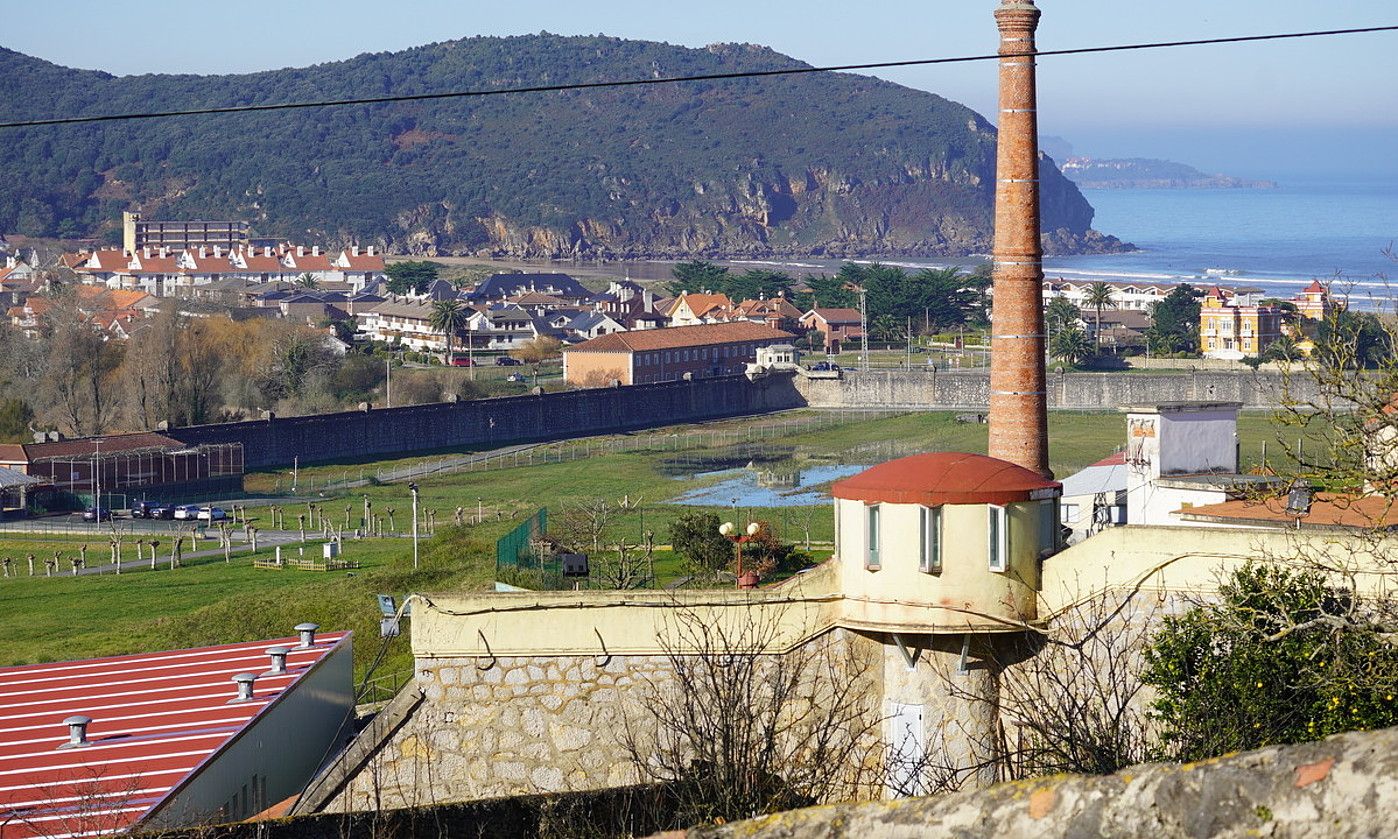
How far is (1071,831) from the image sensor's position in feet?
13.7

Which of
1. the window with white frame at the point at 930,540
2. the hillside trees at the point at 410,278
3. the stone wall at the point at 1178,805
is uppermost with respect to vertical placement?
the hillside trees at the point at 410,278

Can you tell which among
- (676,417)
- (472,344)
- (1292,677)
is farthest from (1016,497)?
(472,344)

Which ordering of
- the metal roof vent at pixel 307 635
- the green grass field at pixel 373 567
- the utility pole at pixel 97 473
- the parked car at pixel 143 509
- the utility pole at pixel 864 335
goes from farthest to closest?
the utility pole at pixel 864 335
the parked car at pixel 143 509
the utility pole at pixel 97 473
the green grass field at pixel 373 567
the metal roof vent at pixel 307 635

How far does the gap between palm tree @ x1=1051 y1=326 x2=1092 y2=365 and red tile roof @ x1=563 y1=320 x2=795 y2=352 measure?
58.3ft

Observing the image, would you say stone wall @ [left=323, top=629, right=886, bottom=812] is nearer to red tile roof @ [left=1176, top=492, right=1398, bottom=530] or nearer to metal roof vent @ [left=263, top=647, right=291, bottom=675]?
metal roof vent @ [left=263, top=647, right=291, bottom=675]

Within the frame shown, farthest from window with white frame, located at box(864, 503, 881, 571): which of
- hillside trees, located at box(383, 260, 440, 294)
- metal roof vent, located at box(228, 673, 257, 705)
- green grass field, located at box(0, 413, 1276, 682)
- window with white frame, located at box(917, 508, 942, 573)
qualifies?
hillside trees, located at box(383, 260, 440, 294)

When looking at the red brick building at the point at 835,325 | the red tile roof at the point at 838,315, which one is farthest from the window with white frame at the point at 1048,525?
the red tile roof at the point at 838,315

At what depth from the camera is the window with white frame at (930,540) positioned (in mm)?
10047

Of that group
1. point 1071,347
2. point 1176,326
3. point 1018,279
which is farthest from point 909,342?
point 1018,279

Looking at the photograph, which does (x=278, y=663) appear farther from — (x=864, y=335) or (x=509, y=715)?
Answer: (x=864, y=335)

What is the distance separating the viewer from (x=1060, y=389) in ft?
315

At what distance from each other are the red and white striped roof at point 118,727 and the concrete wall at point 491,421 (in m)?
56.4

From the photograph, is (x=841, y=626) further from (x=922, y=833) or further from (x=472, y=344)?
(x=472, y=344)

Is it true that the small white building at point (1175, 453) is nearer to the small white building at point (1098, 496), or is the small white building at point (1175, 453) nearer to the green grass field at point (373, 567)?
the small white building at point (1098, 496)
